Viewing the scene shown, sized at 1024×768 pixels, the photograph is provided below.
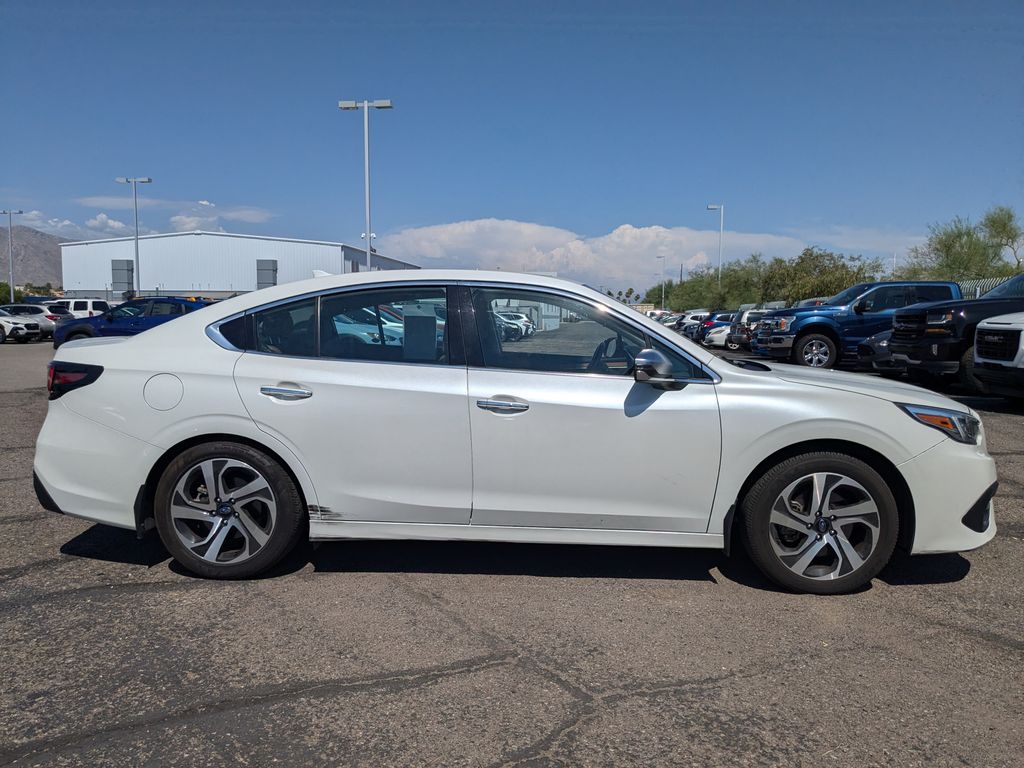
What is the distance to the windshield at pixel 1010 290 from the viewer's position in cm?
1146

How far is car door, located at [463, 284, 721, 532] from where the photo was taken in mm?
3697

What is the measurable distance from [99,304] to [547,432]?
35876mm

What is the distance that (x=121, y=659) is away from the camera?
10.2ft

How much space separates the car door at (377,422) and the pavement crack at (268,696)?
879 millimetres

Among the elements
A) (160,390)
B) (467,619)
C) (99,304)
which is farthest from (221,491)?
(99,304)

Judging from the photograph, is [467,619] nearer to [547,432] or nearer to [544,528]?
[544,528]

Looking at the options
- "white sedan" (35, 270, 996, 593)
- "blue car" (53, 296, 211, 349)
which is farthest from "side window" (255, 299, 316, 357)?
"blue car" (53, 296, 211, 349)

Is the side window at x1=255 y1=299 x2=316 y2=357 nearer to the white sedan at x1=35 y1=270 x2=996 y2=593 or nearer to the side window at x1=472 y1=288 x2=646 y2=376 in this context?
the white sedan at x1=35 y1=270 x2=996 y2=593

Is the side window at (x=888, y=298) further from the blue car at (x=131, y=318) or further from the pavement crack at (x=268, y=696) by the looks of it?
the blue car at (x=131, y=318)

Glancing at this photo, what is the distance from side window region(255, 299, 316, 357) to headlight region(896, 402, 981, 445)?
300cm

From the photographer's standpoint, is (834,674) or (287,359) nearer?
(834,674)

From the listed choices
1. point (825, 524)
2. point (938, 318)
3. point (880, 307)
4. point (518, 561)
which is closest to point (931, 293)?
point (880, 307)

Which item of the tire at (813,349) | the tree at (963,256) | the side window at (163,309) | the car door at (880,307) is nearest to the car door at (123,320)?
the side window at (163,309)

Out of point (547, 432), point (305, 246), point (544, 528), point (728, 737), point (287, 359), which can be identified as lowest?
point (728, 737)
